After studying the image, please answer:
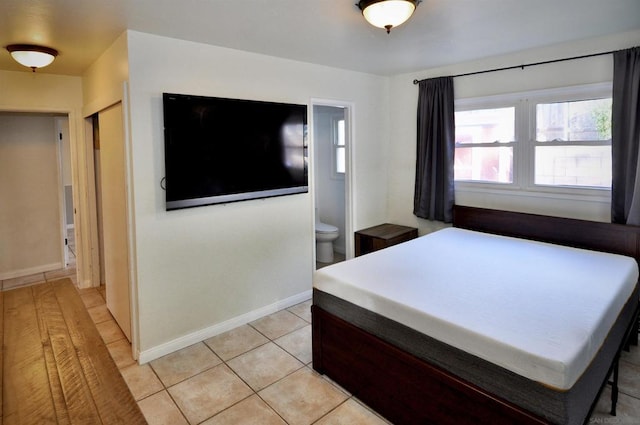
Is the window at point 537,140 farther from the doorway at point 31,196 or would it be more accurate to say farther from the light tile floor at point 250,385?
the doorway at point 31,196

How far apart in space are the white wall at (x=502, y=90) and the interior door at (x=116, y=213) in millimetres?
3009

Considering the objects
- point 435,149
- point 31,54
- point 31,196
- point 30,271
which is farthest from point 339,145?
point 30,271

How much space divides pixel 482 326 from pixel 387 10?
5.65ft

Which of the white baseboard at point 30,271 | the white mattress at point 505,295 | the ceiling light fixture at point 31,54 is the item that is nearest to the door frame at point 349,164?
the white mattress at point 505,295

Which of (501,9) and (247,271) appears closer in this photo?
(501,9)

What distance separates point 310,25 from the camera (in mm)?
2621

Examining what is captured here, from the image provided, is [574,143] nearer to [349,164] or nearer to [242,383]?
[349,164]

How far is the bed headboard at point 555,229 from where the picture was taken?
298 cm

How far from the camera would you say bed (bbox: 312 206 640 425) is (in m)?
1.64

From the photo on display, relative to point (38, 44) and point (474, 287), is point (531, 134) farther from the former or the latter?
point (38, 44)

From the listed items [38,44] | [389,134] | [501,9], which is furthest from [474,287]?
[38,44]

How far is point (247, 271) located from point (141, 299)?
0.92 m

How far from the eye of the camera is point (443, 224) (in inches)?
169

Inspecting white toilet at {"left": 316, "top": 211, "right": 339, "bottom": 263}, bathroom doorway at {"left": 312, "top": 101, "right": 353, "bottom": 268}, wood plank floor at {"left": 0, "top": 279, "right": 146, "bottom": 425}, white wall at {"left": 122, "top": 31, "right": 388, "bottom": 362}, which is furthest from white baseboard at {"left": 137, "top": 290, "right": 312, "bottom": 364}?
bathroom doorway at {"left": 312, "top": 101, "right": 353, "bottom": 268}
